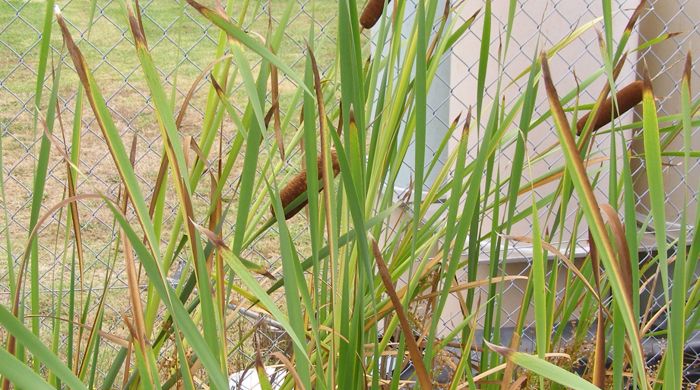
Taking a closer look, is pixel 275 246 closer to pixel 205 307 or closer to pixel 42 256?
pixel 42 256

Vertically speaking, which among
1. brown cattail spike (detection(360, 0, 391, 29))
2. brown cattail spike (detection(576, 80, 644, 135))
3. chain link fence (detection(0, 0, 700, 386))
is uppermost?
chain link fence (detection(0, 0, 700, 386))

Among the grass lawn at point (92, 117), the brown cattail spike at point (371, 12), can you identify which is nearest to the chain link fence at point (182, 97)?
the grass lawn at point (92, 117)

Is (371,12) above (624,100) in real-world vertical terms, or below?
above

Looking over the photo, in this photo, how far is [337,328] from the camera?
839 millimetres

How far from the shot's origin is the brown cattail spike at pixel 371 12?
854 millimetres

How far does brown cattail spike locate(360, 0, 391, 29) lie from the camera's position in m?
0.85

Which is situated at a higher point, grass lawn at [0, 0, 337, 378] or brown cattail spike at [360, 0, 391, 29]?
grass lawn at [0, 0, 337, 378]

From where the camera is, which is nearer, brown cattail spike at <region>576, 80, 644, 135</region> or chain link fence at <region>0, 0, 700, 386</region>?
brown cattail spike at <region>576, 80, 644, 135</region>

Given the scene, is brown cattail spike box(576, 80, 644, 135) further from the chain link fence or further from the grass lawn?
the grass lawn

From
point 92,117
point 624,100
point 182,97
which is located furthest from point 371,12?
point 92,117

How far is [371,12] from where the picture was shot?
86cm

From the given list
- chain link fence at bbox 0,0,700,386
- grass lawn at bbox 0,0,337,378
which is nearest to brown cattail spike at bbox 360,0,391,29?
chain link fence at bbox 0,0,700,386

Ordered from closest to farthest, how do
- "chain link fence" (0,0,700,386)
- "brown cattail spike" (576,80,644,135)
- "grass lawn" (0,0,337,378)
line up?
"brown cattail spike" (576,80,644,135) < "chain link fence" (0,0,700,386) < "grass lawn" (0,0,337,378)

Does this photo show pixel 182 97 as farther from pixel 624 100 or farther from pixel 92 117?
pixel 624 100
